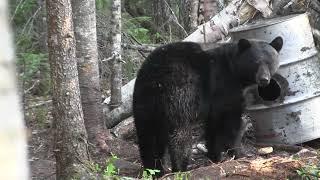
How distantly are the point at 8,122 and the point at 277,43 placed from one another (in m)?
5.42

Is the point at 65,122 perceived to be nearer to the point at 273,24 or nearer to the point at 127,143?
the point at 127,143

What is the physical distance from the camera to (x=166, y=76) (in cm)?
507

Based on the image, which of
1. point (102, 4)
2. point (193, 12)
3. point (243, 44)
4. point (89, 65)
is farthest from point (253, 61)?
point (102, 4)

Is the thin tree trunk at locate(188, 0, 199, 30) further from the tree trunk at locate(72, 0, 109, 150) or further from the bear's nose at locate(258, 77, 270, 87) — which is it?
the bear's nose at locate(258, 77, 270, 87)

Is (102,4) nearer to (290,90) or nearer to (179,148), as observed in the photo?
(290,90)

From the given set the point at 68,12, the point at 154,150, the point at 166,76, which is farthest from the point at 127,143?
the point at 68,12

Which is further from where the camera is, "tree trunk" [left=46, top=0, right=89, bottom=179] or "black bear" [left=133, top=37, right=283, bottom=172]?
"black bear" [left=133, top=37, right=283, bottom=172]

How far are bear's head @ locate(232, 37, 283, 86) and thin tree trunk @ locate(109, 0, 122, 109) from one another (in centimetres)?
197

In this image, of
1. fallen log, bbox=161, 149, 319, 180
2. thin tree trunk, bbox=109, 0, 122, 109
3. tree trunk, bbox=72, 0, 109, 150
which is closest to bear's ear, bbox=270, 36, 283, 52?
fallen log, bbox=161, 149, 319, 180

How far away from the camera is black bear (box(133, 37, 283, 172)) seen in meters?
5.09

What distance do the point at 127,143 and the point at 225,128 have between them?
1470 millimetres

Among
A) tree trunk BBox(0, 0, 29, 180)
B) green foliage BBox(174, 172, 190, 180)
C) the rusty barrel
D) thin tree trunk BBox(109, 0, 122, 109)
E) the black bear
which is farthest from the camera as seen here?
thin tree trunk BBox(109, 0, 122, 109)

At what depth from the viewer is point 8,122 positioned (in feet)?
1.82

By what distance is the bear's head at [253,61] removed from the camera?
5.51 meters
